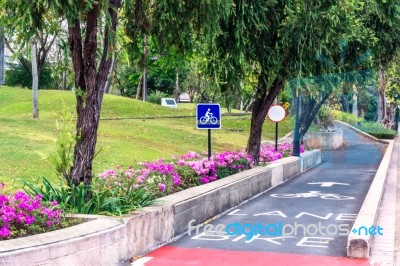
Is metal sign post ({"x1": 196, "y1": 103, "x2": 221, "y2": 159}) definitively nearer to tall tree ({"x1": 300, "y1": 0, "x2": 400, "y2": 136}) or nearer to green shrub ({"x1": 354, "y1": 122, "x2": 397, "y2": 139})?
tall tree ({"x1": 300, "y1": 0, "x2": 400, "y2": 136})

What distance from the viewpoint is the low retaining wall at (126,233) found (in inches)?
269

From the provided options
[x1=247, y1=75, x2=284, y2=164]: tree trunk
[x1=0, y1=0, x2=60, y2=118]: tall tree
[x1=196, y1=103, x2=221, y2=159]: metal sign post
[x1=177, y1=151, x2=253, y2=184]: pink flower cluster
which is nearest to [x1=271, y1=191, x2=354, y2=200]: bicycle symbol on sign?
[x1=177, y1=151, x2=253, y2=184]: pink flower cluster

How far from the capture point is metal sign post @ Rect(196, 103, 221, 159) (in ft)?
46.8

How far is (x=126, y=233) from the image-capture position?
8508mm

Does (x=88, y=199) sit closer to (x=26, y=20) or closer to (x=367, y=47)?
(x=26, y=20)

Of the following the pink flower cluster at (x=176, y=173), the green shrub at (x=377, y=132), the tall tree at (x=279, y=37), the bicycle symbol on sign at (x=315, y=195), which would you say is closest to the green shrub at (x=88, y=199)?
the pink flower cluster at (x=176, y=173)

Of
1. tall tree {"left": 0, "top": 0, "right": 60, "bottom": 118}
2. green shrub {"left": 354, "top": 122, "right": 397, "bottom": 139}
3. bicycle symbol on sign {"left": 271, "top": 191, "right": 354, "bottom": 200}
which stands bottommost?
bicycle symbol on sign {"left": 271, "top": 191, "right": 354, "bottom": 200}

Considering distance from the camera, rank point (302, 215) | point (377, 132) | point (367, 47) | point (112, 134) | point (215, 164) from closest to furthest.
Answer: point (302, 215)
point (215, 164)
point (367, 47)
point (112, 134)
point (377, 132)

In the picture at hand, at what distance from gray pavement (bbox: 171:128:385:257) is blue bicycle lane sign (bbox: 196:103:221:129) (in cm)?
197

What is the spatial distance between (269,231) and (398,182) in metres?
Result: 11.6

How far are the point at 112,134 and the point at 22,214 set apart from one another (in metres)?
19.6

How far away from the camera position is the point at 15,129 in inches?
974

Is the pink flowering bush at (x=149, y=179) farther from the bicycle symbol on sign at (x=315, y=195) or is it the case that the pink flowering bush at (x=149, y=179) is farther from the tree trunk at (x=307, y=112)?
the tree trunk at (x=307, y=112)

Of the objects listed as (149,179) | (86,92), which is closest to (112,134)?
(149,179)
